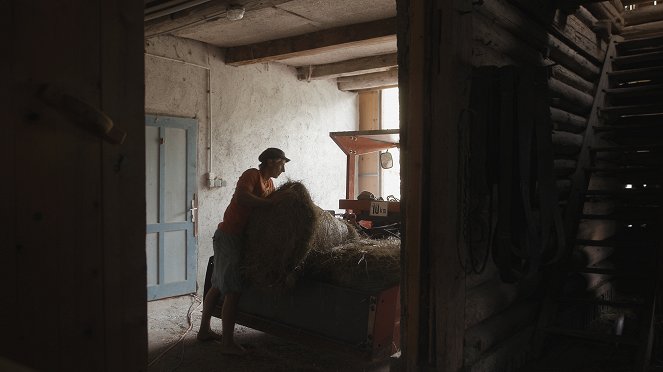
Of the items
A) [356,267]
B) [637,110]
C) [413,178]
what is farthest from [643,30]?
[413,178]

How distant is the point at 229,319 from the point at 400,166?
7.61 feet

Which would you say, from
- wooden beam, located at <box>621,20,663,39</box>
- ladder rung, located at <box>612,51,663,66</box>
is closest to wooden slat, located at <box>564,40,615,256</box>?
ladder rung, located at <box>612,51,663,66</box>

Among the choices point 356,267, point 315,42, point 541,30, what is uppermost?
point 315,42

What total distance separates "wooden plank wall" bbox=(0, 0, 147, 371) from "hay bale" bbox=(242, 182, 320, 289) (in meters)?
2.53

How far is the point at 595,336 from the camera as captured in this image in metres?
3.26

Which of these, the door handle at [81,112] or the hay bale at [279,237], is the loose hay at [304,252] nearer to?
the hay bale at [279,237]

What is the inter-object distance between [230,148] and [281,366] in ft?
12.5

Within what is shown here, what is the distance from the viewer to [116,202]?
1452 mm

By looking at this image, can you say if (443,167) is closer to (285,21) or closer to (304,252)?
(304,252)

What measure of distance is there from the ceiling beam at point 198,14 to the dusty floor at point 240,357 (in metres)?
3.11

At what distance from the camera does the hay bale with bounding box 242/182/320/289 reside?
4.07 m

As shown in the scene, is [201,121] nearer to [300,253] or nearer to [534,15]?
[300,253]

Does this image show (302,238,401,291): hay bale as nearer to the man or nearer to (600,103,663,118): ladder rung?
the man

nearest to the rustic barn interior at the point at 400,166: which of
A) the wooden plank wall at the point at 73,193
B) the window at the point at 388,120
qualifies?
the wooden plank wall at the point at 73,193
